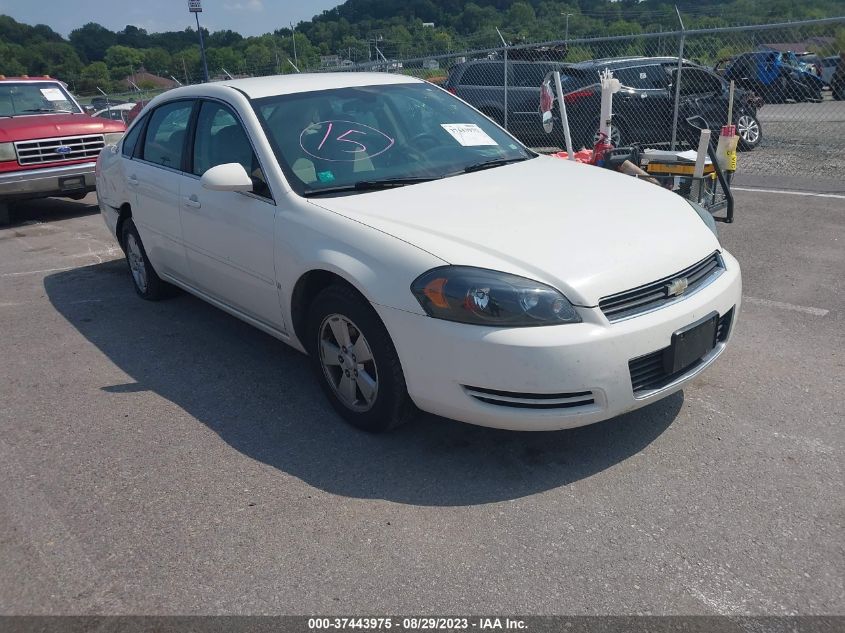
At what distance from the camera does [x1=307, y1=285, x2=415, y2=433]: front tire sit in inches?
128

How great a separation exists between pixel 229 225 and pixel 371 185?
0.88m

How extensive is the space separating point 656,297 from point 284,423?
6.21 ft

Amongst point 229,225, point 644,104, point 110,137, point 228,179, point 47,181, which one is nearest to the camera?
point 228,179

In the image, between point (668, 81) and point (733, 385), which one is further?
point (668, 81)

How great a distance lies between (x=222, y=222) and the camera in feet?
13.8

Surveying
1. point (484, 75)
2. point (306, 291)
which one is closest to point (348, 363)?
point (306, 291)

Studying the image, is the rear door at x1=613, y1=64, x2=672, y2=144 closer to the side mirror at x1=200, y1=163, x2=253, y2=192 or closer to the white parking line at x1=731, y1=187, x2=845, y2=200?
the white parking line at x1=731, y1=187, x2=845, y2=200

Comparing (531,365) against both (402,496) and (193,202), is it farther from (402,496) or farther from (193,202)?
(193,202)

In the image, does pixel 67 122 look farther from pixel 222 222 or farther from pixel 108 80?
pixel 108 80

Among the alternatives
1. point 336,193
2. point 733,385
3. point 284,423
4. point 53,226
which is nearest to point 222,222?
point 336,193

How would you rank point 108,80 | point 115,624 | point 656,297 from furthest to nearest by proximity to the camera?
point 108,80
point 656,297
point 115,624

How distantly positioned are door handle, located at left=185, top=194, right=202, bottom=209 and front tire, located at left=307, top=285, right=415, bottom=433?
1.28 m

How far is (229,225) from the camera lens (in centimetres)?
414

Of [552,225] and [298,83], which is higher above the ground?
[298,83]
